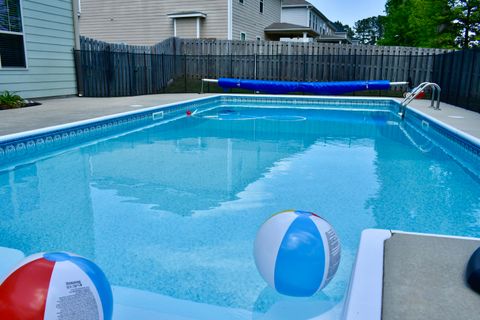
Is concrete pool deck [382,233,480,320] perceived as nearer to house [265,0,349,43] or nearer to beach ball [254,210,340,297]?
beach ball [254,210,340,297]

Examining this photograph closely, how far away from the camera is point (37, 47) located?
35.5 feet

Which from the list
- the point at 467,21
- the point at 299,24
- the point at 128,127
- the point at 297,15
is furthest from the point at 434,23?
the point at 128,127

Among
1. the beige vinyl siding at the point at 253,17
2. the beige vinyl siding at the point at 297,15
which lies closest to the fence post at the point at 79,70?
the beige vinyl siding at the point at 253,17

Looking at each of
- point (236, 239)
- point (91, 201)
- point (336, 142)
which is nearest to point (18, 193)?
point (91, 201)

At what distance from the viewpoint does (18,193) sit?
4398 mm

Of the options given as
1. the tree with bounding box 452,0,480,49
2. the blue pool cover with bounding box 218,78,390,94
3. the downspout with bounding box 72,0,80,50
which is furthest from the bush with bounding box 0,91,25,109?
the tree with bounding box 452,0,480,49

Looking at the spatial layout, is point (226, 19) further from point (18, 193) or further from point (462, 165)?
point (18, 193)

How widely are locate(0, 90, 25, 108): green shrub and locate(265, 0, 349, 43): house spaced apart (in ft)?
56.5

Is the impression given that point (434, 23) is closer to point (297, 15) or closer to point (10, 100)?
point (297, 15)

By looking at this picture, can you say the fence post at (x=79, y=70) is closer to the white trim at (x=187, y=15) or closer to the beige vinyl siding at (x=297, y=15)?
the white trim at (x=187, y=15)

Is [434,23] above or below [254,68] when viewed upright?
above

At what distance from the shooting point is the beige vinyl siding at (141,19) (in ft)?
62.5

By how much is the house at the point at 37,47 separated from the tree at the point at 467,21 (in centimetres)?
1769

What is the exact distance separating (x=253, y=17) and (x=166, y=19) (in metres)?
4.91
